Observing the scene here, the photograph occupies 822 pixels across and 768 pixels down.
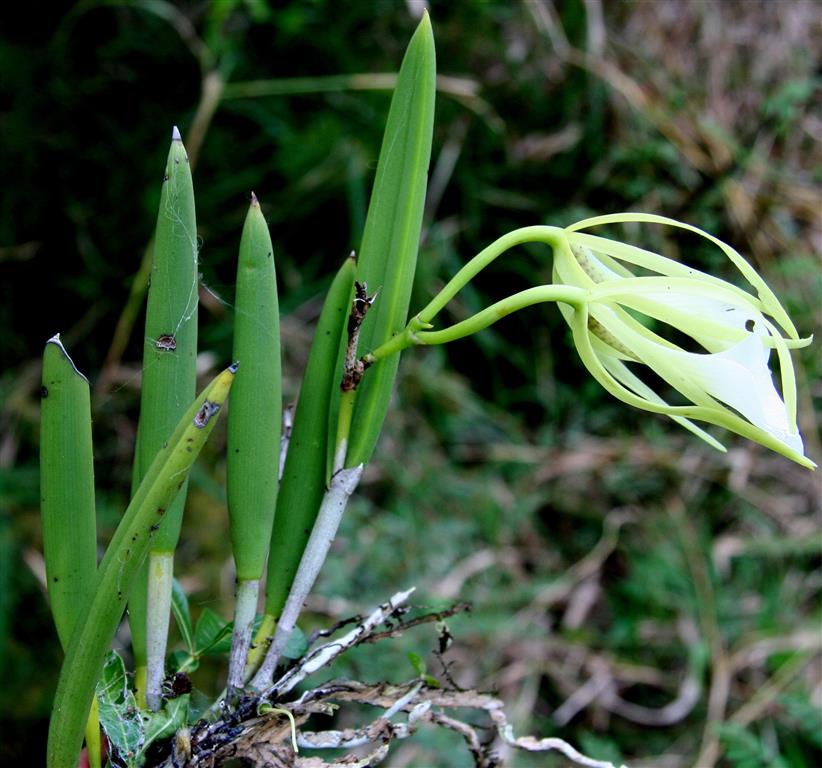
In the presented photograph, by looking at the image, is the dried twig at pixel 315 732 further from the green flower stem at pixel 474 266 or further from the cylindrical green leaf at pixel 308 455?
the green flower stem at pixel 474 266

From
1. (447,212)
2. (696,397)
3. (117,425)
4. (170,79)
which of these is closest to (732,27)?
(447,212)

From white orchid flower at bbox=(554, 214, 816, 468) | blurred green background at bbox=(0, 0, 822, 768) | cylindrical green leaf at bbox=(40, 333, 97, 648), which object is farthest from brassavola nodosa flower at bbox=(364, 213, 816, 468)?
blurred green background at bbox=(0, 0, 822, 768)

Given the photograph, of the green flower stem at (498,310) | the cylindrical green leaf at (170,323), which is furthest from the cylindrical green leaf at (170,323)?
the green flower stem at (498,310)

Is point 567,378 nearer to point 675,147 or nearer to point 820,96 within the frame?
point 675,147

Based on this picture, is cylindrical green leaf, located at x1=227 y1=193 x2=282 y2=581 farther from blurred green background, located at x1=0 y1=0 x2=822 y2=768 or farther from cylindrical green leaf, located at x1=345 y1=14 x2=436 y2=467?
blurred green background, located at x1=0 y1=0 x2=822 y2=768

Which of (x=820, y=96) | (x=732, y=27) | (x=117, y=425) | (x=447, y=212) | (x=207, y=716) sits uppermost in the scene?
(x=732, y=27)

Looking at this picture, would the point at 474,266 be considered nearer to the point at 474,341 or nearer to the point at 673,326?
the point at 673,326

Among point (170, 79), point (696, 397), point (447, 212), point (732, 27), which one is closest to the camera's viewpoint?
point (696, 397)
